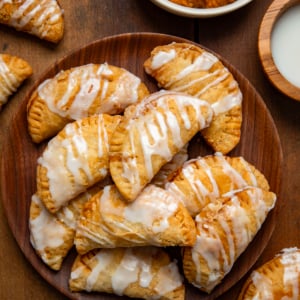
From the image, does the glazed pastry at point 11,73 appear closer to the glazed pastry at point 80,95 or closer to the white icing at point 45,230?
the glazed pastry at point 80,95

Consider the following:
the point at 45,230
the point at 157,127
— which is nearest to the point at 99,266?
the point at 45,230

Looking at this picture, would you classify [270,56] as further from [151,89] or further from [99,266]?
[99,266]

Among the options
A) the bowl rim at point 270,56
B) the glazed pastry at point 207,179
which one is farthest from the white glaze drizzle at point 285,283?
the bowl rim at point 270,56

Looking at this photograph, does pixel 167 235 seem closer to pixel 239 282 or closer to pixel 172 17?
pixel 239 282

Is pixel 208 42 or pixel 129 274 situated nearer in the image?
pixel 129 274

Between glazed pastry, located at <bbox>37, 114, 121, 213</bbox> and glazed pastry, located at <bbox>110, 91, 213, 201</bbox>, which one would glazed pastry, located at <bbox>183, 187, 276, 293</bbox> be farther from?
glazed pastry, located at <bbox>37, 114, 121, 213</bbox>
